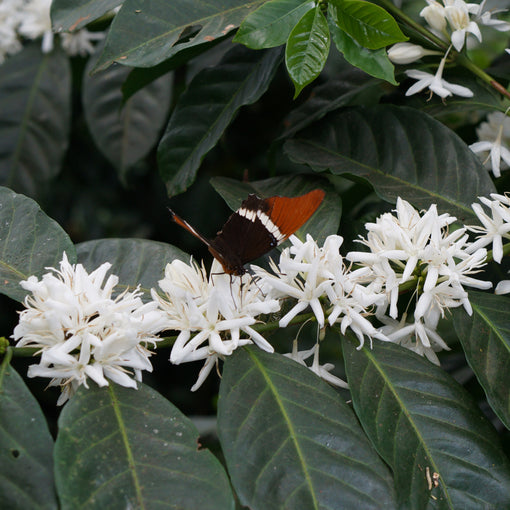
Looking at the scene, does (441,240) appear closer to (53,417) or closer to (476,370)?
(476,370)

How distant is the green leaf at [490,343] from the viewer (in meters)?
0.89

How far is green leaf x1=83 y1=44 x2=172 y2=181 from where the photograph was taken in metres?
1.86

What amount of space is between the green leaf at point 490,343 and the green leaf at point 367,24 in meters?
0.44

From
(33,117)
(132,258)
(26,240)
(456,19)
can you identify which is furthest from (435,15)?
(33,117)

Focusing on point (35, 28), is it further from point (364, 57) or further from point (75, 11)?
point (364, 57)

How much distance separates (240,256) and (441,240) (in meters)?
0.32

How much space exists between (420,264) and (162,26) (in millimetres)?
613

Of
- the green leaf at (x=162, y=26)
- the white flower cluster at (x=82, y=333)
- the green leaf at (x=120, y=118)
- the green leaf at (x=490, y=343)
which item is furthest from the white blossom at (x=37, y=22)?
the green leaf at (x=490, y=343)

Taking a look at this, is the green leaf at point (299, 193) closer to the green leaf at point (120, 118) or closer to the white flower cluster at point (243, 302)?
the white flower cluster at point (243, 302)

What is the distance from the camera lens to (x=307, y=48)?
968 millimetres

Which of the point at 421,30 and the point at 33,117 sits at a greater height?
the point at 421,30

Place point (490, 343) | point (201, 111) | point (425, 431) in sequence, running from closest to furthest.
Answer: point (425, 431)
point (490, 343)
point (201, 111)

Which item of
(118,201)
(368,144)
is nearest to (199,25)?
(368,144)

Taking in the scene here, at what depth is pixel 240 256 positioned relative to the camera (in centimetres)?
89
